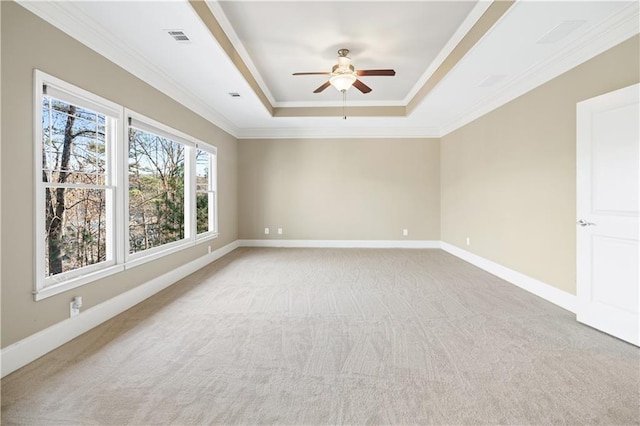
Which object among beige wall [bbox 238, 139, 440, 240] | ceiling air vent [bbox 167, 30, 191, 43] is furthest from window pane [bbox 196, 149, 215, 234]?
ceiling air vent [bbox 167, 30, 191, 43]

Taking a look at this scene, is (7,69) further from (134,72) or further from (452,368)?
(452,368)

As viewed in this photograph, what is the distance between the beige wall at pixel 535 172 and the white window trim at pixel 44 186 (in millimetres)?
4712

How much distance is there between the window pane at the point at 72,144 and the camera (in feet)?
7.77

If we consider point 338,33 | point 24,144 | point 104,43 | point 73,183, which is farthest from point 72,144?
point 338,33

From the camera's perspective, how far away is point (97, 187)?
2.79 m

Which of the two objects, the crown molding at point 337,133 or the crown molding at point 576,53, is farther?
the crown molding at point 337,133

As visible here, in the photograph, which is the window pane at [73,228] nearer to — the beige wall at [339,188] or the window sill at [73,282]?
the window sill at [73,282]

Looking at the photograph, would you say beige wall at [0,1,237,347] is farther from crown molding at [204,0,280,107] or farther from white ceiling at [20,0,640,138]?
crown molding at [204,0,280,107]

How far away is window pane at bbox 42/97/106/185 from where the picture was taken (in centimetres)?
237

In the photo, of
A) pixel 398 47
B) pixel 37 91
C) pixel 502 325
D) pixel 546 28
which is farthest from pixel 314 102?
pixel 502 325

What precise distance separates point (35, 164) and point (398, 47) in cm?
385

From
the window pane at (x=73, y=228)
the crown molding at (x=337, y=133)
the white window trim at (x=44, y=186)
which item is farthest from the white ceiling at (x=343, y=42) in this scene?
the crown molding at (x=337, y=133)

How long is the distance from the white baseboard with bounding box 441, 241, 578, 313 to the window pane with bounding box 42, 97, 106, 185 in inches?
193

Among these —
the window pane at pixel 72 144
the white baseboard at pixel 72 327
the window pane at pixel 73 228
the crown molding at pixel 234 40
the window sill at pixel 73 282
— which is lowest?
the white baseboard at pixel 72 327
